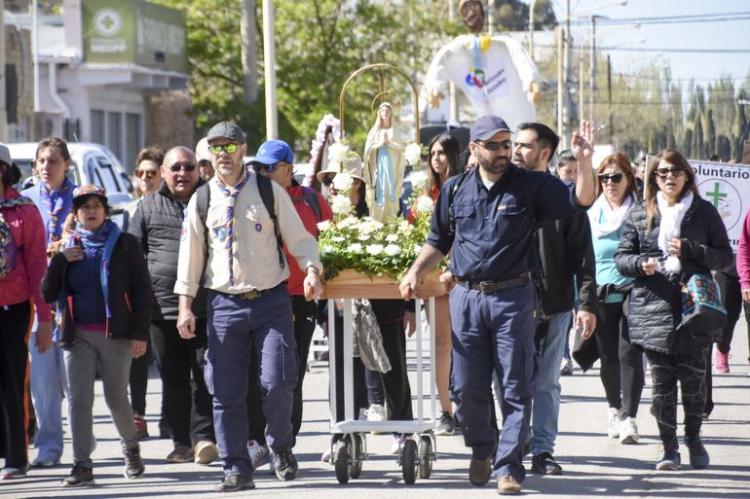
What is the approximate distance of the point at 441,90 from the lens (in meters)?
14.9

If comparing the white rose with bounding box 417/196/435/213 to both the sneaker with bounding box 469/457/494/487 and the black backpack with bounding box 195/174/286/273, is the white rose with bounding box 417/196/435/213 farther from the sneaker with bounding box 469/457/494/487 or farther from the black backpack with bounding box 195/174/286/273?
the sneaker with bounding box 469/457/494/487

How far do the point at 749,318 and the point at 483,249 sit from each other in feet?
15.3

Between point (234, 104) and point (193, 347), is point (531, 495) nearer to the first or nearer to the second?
point (193, 347)

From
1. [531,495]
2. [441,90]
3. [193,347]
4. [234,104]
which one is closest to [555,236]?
[531,495]

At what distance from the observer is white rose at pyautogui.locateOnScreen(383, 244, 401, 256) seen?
8.92 metres

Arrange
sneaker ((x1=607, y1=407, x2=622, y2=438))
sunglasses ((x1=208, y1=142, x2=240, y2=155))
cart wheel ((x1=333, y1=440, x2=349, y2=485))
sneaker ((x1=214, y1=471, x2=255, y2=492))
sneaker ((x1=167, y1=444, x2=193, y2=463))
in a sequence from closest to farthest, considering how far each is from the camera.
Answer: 1. sneaker ((x1=214, y1=471, x2=255, y2=492))
2. sunglasses ((x1=208, y1=142, x2=240, y2=155))
3. cart wheel ((x1=333, y1=440, x2=349, y2=485))
4. sneaker ((x1=167, y1=444, x2=193, y2=463))
5. sneaker ((x1=607, y1=407, x2=622, y2=438))

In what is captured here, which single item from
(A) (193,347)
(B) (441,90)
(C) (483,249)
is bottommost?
(A) (193,347)

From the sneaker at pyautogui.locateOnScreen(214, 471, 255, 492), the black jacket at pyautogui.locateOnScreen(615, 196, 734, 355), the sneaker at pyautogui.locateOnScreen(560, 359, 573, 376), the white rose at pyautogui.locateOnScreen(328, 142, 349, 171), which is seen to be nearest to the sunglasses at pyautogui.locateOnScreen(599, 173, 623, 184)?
the black jacket at pyautogui.locateOnScreen(615, 196, 734, 355)

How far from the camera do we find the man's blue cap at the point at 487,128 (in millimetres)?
8477

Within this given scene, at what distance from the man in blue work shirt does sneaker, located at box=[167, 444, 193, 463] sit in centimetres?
223

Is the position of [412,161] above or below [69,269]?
above

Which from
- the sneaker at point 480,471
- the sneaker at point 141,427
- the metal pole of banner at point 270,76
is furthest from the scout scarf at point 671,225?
the metal pole of banner at point 270,76

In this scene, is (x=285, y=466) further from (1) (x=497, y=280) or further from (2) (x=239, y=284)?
(1) (x=497, y=280)

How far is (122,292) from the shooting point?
9164 millimetres
